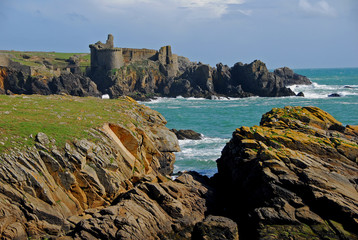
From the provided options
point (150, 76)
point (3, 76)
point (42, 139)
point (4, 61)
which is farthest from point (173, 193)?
point (150, 76)

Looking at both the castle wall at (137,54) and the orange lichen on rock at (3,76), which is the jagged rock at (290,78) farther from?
the orange lichen on rock at (3,76)

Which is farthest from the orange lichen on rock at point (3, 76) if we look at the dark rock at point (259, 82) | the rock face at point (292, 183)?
the rock face at point (292, 183)

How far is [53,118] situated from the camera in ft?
62.1

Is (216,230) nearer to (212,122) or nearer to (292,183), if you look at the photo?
(292,183)

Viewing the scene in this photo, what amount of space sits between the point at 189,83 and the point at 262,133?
3275 inches

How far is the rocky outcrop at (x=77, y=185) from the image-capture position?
13273mm

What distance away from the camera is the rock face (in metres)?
13.9

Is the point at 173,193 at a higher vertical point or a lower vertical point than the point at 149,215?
higher

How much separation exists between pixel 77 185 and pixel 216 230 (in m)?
6.50

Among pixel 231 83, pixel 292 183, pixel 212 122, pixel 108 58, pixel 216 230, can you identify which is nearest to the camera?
pixel 216 230

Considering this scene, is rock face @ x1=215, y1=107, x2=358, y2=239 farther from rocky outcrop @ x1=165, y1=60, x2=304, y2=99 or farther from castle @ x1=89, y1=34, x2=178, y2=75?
castle @ x1=89, y1=34, x2=178, y2=75

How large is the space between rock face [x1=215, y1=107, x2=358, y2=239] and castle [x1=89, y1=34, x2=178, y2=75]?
88865 millimetres

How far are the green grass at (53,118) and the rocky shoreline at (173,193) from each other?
0.55 meters

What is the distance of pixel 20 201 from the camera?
13359 mm
